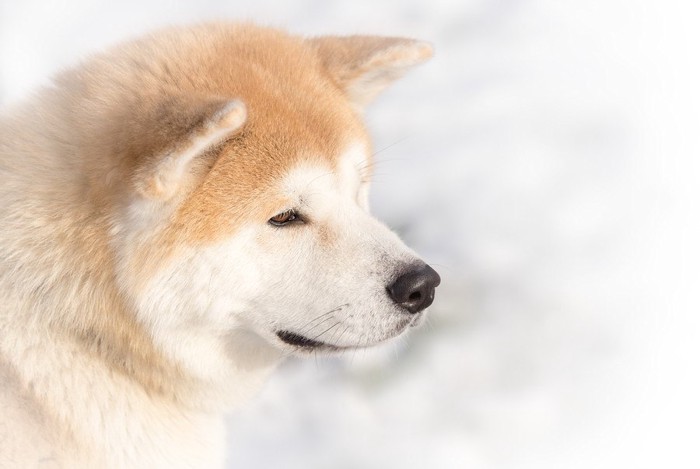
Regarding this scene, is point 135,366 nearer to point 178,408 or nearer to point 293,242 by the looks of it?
point 178,408

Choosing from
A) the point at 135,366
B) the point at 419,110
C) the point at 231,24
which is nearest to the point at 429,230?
the point at 419,110

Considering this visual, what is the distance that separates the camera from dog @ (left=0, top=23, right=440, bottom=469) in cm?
208

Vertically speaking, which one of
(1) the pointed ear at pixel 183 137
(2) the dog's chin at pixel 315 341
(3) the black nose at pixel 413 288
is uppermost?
(1) the pointed ear at pixel 183 137

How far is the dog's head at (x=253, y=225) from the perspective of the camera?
2.08 m

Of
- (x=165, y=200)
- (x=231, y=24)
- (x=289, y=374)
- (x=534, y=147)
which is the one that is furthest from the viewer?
(x=534, y=147)

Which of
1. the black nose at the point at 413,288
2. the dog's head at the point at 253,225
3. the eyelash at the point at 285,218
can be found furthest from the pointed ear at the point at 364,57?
the black nose at the point at 413,288

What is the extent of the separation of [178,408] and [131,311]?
1.22 feet

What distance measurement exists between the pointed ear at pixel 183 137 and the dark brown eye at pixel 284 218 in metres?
0.33

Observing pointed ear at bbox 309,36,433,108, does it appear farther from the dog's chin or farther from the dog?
the dog's chin

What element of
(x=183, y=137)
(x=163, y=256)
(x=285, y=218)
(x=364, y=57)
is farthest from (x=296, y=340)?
(x=364, y=57)

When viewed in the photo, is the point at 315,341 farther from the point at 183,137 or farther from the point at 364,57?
the point at 364,57

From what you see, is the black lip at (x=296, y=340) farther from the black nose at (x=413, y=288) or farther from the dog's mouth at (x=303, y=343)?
the black nose at (x=413, y=288)

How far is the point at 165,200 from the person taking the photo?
6.63 ft

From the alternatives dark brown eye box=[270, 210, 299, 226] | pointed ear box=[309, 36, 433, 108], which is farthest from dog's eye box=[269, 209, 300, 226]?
pointed ear box=[309, 36, 433, 108]
